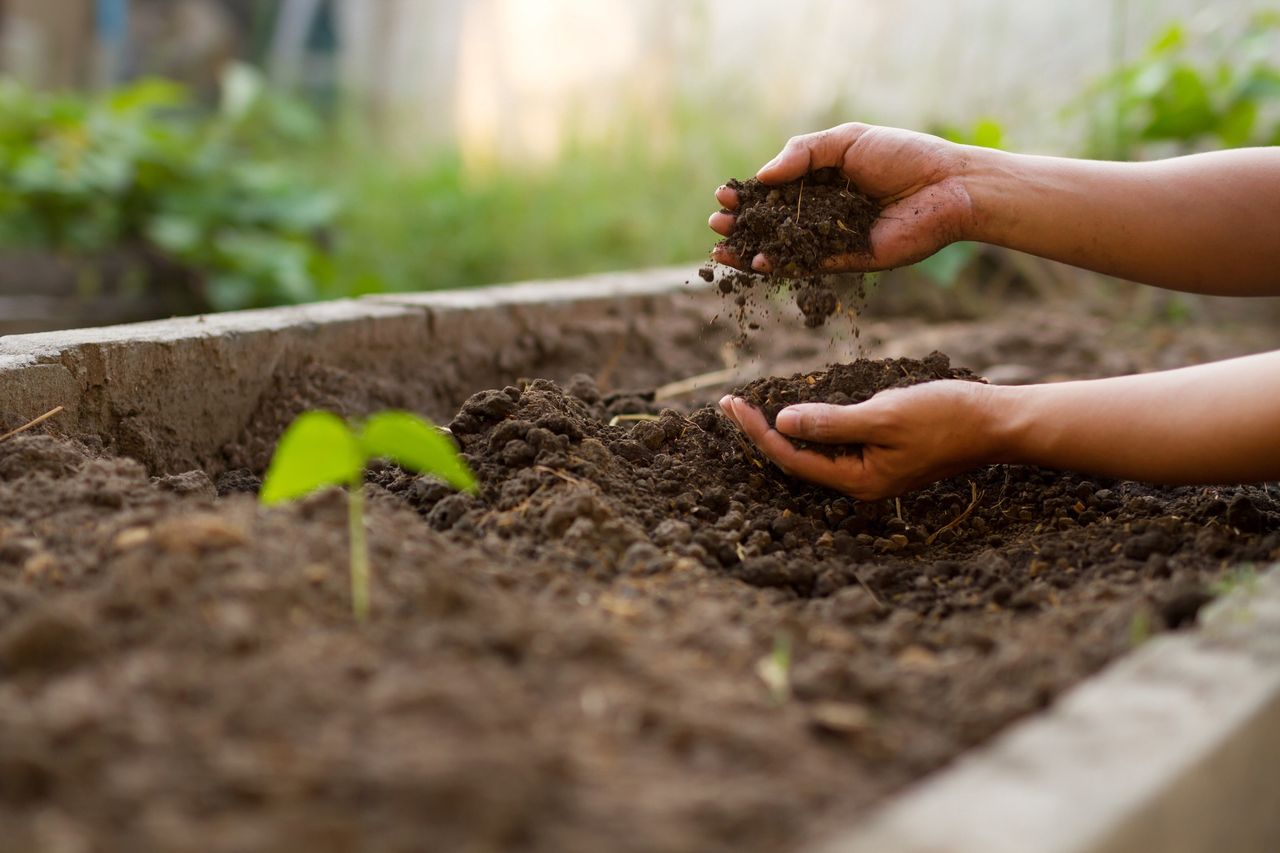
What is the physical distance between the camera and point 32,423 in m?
1.85

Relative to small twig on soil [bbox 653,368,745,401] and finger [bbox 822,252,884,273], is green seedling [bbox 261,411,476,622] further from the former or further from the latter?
small twig on soil [bbox 653,368,745,401]

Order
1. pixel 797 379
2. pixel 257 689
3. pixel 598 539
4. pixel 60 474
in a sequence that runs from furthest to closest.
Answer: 1. pixel 797 379
2. pixel 60 474
3. pixel 598 539
4. pixel 257 689

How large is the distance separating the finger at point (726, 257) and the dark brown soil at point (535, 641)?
1.31 feet

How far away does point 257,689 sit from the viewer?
0.97 meters

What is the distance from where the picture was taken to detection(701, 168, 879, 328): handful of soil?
1.99 meters

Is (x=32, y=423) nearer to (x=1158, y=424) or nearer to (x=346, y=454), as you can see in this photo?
(x=346, y=454)

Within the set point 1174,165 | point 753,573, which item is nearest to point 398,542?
point 753,573

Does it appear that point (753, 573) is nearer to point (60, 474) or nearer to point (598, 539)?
point (598, 539)

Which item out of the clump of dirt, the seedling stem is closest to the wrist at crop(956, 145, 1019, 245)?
the clump of dirt

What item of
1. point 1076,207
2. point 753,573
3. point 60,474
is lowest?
point 753,573

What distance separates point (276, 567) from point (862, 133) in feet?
4.33

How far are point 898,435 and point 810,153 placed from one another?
610 mm

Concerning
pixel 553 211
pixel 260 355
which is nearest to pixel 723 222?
pixel 260 355

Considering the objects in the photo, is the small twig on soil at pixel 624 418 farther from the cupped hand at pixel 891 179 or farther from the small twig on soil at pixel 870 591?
the small twig on soil at pixel 870 591
